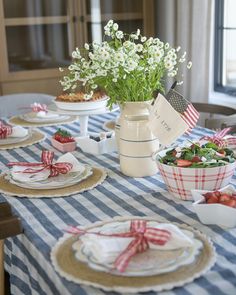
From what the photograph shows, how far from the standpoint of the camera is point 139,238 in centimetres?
107

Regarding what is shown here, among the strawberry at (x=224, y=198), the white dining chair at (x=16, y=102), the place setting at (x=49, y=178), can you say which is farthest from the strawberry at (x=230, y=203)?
the white dining chair at (x=16, y=102)

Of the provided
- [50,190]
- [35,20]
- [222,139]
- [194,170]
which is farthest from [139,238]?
[35,20]

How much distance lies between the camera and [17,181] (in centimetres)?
159

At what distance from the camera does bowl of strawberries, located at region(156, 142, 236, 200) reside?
4.62 feet

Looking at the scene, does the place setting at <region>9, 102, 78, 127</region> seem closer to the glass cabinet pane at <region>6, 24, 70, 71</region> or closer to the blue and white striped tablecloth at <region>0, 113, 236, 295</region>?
the blue and white striped tablecloth at <region>0, 113, 236, 295</region>

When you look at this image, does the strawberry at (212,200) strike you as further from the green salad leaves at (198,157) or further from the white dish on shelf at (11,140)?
the white dish on shelf at (11,140)

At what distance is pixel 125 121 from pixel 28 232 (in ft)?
1.76

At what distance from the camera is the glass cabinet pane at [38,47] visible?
3.52m

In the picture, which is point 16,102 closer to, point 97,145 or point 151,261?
point 97,145

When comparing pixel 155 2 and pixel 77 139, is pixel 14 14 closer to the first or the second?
pixel 155 2

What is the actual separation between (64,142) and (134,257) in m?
1.02

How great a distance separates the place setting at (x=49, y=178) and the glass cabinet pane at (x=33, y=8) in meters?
2.03

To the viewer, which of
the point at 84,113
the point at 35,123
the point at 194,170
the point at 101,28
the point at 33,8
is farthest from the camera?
the point at 101,28

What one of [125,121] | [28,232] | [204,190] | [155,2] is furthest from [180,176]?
[155,2]
